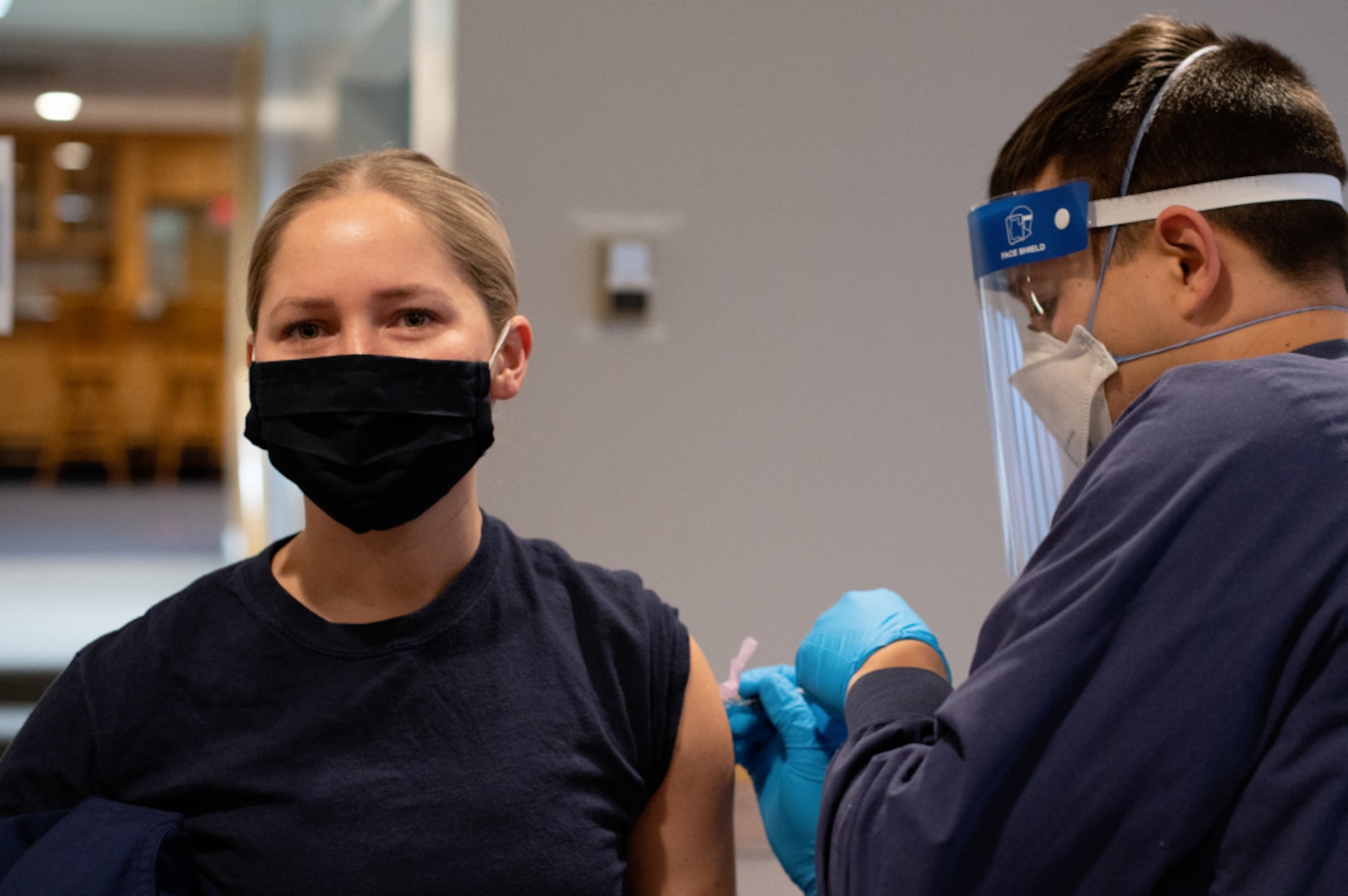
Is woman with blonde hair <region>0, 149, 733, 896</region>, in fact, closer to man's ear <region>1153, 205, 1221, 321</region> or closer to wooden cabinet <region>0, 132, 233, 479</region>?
man's ear <region>1153, 205, 1221, 321</region>

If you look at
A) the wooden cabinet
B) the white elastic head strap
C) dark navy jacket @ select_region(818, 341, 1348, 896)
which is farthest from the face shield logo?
the wooden cabinet

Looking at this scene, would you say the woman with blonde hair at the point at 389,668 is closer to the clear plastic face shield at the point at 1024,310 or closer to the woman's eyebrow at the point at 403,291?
the woman's eyebrow at the point at 403,291

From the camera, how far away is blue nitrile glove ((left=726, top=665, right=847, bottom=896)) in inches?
58.6

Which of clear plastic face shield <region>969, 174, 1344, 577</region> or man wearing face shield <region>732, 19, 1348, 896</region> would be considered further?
clear plastic face shield <region>969, 174, 1344, 577</region>

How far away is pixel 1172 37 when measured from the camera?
114cm

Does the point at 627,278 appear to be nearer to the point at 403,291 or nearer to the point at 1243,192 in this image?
the point at 403,291

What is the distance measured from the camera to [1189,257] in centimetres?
108

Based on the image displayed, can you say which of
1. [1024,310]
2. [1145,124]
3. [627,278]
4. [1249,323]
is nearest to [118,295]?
[627,278]

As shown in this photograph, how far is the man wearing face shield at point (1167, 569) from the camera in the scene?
869 millimetres

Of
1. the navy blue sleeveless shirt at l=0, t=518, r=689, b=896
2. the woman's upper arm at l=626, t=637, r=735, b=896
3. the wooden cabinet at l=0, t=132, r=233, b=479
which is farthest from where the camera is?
the wooden cabinet at l=0, t=132, r=233, b=479

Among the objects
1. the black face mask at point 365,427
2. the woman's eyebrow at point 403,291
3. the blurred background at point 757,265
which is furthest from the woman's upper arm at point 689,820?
the blurred background at point 757,265

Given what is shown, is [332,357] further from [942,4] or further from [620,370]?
[942,4]

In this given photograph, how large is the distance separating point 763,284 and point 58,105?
11577 millimetres

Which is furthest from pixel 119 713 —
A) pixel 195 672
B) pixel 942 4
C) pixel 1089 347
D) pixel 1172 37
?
pixel 942 4
